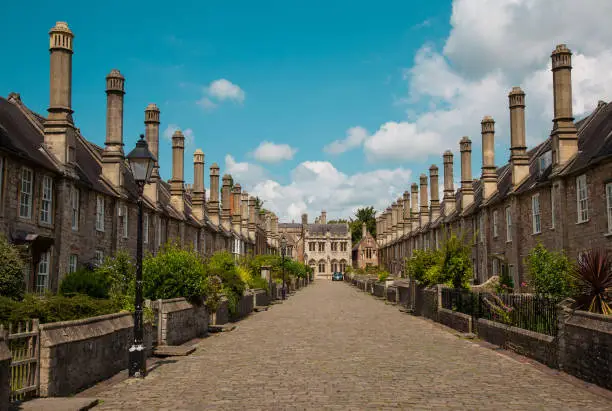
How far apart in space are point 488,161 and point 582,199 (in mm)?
13780

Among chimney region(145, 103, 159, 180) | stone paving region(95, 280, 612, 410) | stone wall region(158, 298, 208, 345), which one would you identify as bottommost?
stone paving region(95, 280, 612, 410)

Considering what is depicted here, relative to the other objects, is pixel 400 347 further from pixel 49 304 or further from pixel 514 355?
pixel 49 304

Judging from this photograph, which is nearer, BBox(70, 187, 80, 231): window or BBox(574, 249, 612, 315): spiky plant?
BBox(574, 249, 612, 315): spiky plant

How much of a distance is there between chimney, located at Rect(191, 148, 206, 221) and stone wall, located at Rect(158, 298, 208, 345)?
2752 centimetres

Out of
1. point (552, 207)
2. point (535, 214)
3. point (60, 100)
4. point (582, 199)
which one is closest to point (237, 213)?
point (535, 214)

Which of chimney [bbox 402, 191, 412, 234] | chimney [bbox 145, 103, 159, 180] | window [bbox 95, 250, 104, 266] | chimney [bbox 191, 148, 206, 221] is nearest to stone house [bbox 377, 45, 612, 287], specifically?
window [bbox 95, 250, 104, 266]

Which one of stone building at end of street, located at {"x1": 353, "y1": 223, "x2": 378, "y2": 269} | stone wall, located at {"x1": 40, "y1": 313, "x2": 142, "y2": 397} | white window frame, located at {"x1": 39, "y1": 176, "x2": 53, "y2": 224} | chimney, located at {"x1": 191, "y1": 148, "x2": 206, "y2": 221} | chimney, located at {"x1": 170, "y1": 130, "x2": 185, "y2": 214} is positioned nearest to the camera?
stone wall, located at {"x1": 40, "y1": 313, "x2": 142, "y2": 397}

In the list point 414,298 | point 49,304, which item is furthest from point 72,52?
point 414,298

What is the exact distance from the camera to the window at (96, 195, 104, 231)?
27.5 meters

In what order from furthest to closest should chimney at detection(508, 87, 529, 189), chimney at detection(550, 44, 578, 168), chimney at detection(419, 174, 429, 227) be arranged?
chimney at detection(419, 174, 429, 227)
chimney at detection(508, 87, 529, 189)
chimney at detection(550, 44, 578, 168)

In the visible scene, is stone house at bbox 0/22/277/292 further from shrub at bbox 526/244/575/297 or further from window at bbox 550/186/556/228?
window at bbox 550/186/556/228

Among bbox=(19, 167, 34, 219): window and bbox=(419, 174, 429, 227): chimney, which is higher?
bbox=(419, 174, 429, 227): chimney

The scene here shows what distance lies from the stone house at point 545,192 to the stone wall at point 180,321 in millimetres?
12443

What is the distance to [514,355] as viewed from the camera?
15031 mm
